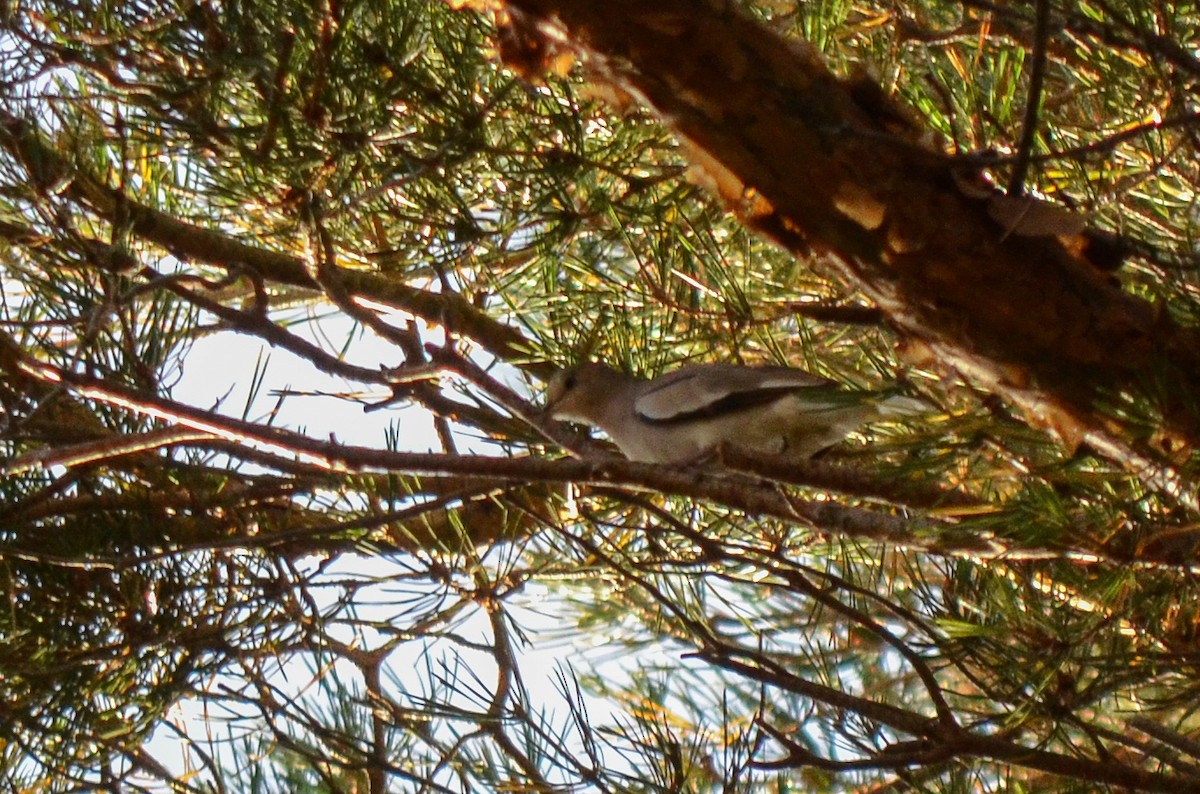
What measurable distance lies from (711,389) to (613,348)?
309 mm

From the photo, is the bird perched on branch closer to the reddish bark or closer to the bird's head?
the bird's head

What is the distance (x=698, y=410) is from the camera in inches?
97.9

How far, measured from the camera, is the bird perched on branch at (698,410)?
2.28 meters

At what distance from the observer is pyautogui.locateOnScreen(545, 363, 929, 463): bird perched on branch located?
2.28m

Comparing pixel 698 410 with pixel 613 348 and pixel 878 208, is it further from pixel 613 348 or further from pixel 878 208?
pixel 878 208

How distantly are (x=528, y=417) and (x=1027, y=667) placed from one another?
0.72 m

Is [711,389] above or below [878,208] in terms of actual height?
above

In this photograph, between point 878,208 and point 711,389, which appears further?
point 711,389

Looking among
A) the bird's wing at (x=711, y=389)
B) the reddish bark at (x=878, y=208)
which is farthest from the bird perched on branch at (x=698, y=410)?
the reddish bark at (x=878, y=208)

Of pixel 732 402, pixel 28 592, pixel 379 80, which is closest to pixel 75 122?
pixel 379 80

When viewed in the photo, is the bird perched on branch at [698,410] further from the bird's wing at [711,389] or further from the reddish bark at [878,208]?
the reddish bark at [878,208]

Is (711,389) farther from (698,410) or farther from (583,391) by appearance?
(583,391)

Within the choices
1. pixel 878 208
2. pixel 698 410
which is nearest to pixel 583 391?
pixel 698 410

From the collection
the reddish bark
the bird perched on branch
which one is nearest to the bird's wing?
the bird perched on branch
